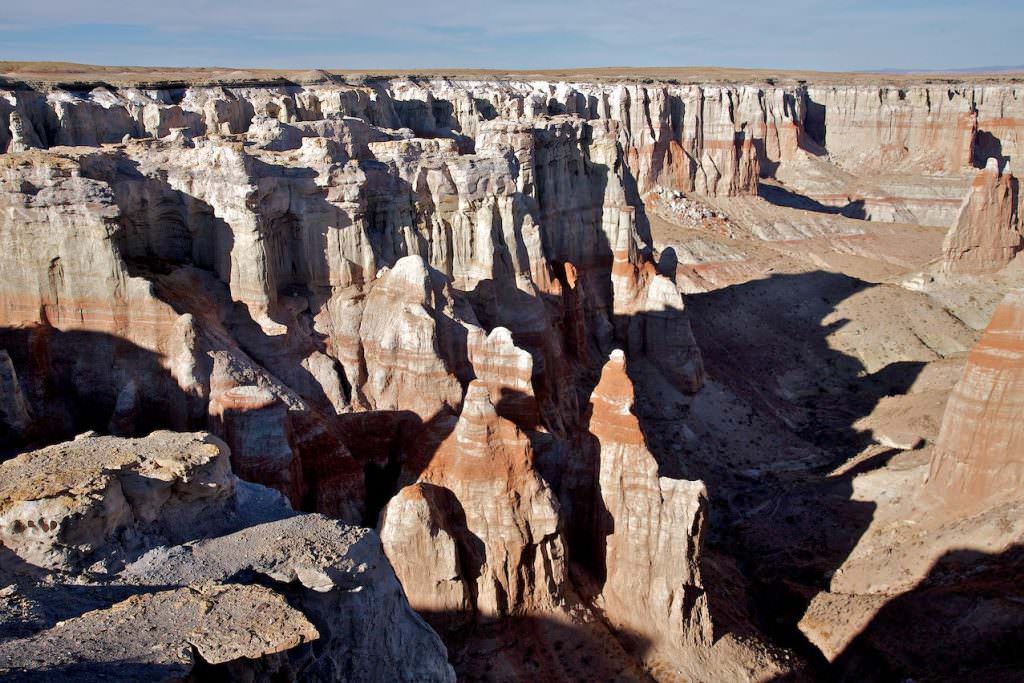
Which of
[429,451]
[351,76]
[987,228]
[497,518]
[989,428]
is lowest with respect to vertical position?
[989,428]

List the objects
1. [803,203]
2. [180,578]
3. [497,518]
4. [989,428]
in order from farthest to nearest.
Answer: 1. [803,203]
2. [989,428]
3. [497,518]
4. [180,578]

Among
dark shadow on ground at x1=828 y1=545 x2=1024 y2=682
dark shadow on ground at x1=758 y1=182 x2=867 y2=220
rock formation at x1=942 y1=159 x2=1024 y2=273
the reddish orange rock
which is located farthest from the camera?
dark shadow on ground at x1=758 y1=182 x2=867 y2=220

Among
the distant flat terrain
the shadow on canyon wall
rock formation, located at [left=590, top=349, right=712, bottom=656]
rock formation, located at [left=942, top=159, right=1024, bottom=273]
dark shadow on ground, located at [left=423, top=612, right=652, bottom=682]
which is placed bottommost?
the shadow on canyon wall

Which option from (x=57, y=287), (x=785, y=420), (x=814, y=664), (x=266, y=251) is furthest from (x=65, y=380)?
(x=785, y=420)

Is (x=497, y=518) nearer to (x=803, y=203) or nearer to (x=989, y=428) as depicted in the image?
(x=989, y=428)

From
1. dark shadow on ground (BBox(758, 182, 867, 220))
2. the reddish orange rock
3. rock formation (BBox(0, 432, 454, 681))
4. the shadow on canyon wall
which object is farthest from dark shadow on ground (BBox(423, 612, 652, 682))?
dark shadow on ground (BBox(758, 182, 867, 220))

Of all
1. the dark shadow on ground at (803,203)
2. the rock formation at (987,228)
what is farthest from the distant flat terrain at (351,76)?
the rock formation at (987,228)

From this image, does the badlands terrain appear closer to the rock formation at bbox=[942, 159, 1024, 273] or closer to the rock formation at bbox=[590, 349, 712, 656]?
the rock formation at bbox=[590, 349, 712, 656]

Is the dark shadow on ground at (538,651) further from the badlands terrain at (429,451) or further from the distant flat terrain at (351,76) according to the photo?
the distant flat terrain at (351,76)

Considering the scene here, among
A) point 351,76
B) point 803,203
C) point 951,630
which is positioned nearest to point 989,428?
point 951,630
